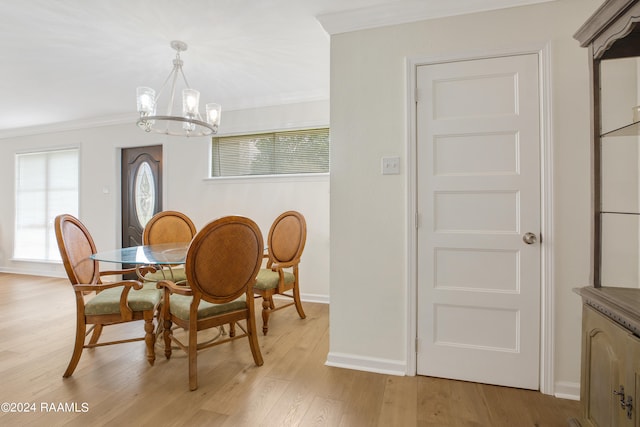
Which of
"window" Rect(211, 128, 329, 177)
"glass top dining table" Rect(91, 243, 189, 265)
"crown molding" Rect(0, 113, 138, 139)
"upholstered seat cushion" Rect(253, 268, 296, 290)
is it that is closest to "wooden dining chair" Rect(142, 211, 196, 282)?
"glass top dining table" Rect(91, 243, 189, 265)

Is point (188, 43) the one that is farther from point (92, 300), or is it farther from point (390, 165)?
point (92, 300)

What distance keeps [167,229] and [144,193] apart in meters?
1.65

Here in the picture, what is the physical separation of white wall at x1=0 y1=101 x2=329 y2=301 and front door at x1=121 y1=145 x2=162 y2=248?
0.10 m

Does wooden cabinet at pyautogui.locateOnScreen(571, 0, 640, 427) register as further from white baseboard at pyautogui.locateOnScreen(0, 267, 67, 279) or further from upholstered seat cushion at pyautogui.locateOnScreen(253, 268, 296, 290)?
white baseboard at pyautogui.locateOnScreen(0, 267, 67, 279)

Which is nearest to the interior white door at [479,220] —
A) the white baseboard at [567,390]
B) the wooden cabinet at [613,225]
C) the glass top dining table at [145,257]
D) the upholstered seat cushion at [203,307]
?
the white baseboard at [567,390]

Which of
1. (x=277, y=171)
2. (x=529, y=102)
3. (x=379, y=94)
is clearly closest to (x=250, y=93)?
(x=277, y=171)

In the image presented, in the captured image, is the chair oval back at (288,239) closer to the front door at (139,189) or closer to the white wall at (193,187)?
the white wall at (193,187)

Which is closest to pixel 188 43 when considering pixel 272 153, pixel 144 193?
pixel 272 153

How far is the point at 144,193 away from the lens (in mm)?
4449

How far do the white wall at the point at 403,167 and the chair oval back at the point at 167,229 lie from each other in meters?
1.94

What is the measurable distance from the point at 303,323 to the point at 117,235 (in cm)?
336

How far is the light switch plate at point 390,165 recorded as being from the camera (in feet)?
6.51

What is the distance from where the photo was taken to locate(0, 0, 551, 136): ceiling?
1.99 meters

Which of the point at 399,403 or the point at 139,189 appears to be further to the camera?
the point at 139,189
